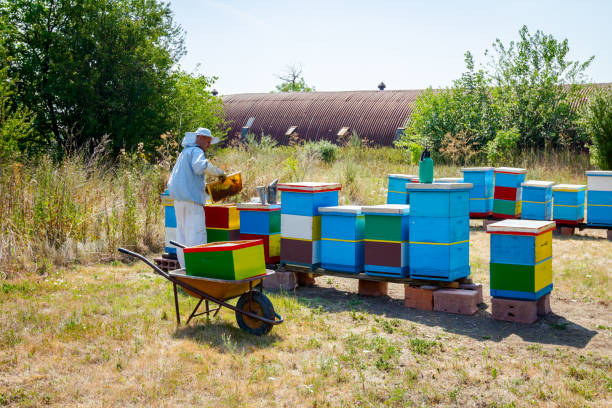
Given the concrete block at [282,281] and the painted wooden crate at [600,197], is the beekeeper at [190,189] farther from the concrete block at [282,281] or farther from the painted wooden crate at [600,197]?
the painted wooden crate at [600,197]

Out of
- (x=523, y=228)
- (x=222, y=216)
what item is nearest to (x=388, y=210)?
(x=523, y=228)

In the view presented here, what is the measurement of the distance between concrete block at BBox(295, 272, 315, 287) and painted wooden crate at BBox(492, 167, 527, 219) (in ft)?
19.4

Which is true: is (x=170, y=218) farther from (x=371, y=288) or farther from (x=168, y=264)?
(x=371, y=288)

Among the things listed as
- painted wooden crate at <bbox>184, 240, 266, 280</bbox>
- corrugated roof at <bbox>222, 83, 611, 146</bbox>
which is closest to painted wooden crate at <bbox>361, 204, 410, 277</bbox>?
painted wooden crate at <bbox>184, 240, 266, 280</bbox>

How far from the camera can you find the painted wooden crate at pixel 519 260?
557 centimetres

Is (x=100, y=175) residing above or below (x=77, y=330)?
above

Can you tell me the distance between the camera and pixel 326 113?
3225 centimetres

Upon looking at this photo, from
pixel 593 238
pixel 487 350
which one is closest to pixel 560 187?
pixel 593 238

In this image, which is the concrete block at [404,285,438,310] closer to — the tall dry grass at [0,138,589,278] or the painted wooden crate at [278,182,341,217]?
the painted wooden crate at [278,182,341,217]

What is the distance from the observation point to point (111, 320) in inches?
225

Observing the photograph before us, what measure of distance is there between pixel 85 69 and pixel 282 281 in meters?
10.3

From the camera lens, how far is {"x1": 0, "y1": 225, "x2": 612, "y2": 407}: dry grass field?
4043mm

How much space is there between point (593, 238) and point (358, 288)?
5998mm

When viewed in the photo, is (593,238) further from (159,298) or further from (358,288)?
(159,298)
